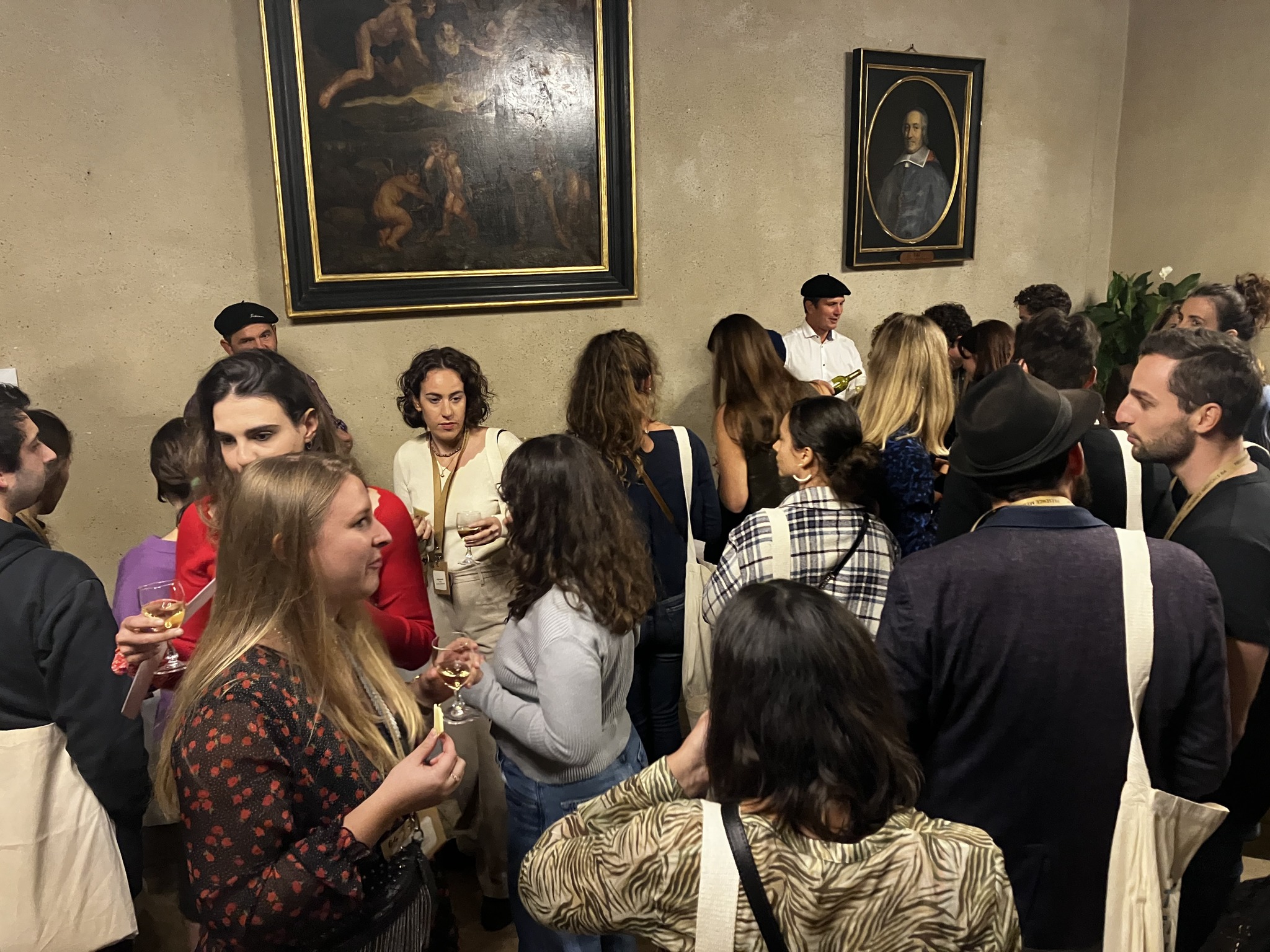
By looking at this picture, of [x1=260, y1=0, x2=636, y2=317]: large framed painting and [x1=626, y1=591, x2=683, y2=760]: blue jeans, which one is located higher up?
[x1=260, y1=0, x2=636, y2=317]: large framed painting

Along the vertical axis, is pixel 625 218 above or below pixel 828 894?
above

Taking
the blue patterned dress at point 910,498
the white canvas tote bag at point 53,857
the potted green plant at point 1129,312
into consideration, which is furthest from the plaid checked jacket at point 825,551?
the potted green plant at point 1129,312

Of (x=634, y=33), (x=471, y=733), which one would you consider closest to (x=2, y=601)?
(x=471, y=733)

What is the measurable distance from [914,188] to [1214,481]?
4.40 m

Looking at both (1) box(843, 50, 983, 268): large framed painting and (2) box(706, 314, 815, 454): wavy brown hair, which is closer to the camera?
(2) box(706, 314, 815, 454): wavy brown hair

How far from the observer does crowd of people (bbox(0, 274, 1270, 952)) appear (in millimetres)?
1318

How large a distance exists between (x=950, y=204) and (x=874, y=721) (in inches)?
233

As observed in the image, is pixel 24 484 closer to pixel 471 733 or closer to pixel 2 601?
pixel 2 601

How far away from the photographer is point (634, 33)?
5.19 metres

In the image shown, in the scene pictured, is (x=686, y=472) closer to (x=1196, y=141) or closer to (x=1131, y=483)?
(x=1131, y=483)

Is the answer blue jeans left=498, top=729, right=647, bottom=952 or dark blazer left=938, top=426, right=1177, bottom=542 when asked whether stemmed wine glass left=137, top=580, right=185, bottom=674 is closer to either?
blue jeans left=498, top=729, right=647, bottom=952

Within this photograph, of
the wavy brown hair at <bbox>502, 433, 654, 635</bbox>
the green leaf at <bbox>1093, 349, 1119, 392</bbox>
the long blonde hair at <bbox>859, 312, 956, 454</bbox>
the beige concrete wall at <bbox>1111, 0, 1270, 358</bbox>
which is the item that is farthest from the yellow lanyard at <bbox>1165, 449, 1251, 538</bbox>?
the beige concrete wall at <bbox>1111, 0, 1270, 358</bbox>

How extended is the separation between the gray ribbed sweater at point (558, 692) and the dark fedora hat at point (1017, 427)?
1.01 meters

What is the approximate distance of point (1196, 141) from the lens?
21.4 ft
